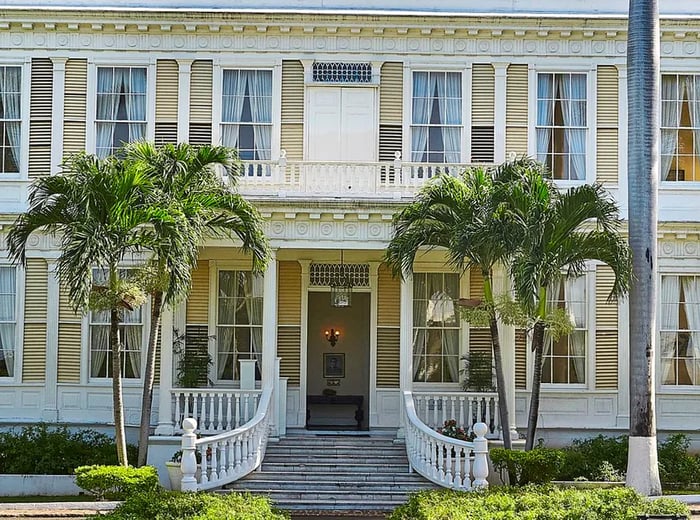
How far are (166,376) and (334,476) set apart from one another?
3.45 metres

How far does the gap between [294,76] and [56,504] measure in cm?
947

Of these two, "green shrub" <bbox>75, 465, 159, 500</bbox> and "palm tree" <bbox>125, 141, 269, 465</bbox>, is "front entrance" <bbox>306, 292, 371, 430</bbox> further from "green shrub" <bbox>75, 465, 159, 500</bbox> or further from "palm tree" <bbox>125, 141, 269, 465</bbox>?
"green shrub" <bbox>75, 465, 159, 500</bbox>

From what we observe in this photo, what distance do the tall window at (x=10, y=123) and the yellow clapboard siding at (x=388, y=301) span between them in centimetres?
750

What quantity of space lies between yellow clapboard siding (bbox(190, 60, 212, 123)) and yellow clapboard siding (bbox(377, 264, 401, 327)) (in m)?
4.59

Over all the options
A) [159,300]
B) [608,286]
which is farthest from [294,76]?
[608,286]

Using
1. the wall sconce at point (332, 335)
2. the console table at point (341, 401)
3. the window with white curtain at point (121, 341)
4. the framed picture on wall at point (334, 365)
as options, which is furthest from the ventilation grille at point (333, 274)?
the window with white curtain at point (121, 341)

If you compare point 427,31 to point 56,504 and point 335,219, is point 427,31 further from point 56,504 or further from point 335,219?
point 56,504

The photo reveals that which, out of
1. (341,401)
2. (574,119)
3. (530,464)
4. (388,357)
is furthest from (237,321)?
(574,119)

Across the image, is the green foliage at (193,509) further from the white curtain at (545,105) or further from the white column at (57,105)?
the white curtain at (545,105)

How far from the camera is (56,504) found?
15.5m

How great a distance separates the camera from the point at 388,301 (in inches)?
831

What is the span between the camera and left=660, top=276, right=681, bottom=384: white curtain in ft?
67.4

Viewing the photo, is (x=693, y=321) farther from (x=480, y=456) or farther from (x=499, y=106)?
(x=480, y=456)

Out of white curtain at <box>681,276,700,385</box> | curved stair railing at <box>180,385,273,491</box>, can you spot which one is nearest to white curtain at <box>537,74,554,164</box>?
white curtain at <box>681,276,700,385</box>
